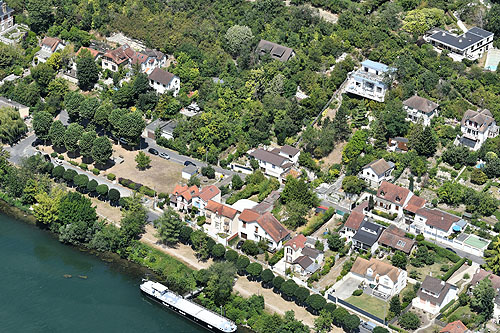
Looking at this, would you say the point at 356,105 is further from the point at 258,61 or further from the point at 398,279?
the point at 398,279

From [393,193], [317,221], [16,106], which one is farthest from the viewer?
[16,106]

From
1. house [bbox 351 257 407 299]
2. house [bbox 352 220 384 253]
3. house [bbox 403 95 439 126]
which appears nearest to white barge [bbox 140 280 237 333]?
house [bbox 351 257 407 299]

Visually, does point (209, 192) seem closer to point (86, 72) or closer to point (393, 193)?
point (393, 193)

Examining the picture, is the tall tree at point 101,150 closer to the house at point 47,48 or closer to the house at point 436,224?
the house at point 47,48

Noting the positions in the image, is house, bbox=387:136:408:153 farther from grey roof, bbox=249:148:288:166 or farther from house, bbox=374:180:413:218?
grey roof, bbox=249:148:288:166

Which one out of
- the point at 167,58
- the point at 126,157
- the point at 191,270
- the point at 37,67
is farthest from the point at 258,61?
the point at 191,270

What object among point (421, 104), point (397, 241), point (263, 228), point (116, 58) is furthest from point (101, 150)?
point (421, 104)
